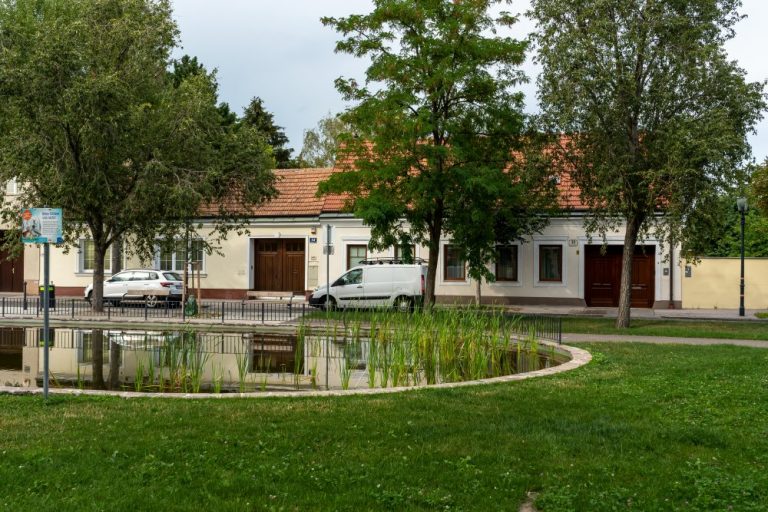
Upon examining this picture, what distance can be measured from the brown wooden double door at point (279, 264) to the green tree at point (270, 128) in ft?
56.1

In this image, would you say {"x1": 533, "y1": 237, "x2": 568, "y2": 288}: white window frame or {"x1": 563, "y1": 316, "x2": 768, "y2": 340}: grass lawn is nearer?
{"x1": 563, "y1": 316, "x2": 768, "y2": 340}: grass lawn

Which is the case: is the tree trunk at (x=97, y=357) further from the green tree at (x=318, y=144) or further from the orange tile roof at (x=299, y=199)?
the green tree at (x=318, y=144)

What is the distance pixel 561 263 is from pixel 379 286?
28.3 ft

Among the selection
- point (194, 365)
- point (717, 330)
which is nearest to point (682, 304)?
point (717, 330)

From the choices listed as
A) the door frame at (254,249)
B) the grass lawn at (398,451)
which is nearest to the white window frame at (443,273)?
the door frame at (254,249)

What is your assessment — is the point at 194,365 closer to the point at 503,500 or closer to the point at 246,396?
the point at 246,396

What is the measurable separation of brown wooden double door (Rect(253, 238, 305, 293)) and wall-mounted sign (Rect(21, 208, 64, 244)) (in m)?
24.5

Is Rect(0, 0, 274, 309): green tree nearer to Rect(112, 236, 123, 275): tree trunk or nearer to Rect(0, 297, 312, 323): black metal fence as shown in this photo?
Rect(0, 297, 312, 323): black metal fence

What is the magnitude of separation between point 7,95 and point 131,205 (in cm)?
491

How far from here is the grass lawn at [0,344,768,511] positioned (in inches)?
216

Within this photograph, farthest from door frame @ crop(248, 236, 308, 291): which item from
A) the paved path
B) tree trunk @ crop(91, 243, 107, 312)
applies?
the paved path

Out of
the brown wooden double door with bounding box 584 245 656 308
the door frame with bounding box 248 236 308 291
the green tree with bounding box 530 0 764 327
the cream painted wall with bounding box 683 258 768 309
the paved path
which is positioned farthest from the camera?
the door frame with bounding box 248 236 308 291

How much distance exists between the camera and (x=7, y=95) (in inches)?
896

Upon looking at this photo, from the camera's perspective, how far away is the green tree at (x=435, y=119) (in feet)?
70.2
